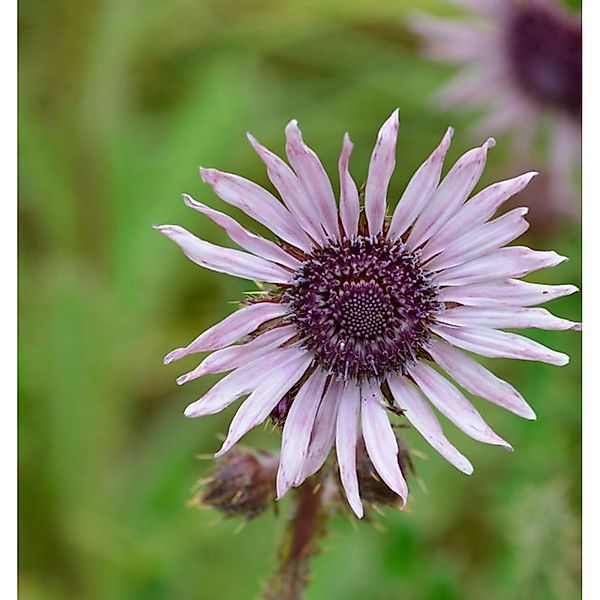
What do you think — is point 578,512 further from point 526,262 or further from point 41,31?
point 41,31

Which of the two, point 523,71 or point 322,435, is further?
point 523,71

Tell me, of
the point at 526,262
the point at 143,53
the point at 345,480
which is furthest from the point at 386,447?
the point at 143,53

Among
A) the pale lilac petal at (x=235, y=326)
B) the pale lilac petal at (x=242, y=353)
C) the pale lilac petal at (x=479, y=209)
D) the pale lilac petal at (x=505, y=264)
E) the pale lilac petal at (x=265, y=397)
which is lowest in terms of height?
the pale lilac petal at (x=265, y=397)

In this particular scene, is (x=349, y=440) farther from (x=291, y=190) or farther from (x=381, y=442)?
(x=291, y=190)

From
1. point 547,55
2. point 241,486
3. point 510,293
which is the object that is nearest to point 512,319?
point 510,293

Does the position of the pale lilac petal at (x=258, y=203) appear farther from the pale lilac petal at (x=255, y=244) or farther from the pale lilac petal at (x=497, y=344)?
the pale lilac petal at (x=497, y=344)

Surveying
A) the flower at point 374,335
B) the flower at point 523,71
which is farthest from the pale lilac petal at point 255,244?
the flower at point 523,71
